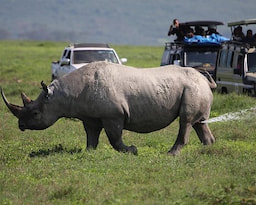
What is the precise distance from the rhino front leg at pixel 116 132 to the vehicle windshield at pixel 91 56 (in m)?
12.7

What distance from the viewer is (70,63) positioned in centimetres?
2594

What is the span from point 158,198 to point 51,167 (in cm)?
244

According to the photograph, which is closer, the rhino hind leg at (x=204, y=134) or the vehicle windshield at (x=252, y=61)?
the rhino hind leg at (x=204, y=134)

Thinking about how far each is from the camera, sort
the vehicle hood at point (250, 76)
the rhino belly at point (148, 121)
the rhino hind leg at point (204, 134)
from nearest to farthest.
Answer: the rhino belly at point (148, 121) → the rhino hind leg at point (204, 134) → the vehicle hood at point (250, 76)

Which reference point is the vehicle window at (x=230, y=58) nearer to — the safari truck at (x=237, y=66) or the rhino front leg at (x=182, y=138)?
the safari truck at (x=237, y=66)

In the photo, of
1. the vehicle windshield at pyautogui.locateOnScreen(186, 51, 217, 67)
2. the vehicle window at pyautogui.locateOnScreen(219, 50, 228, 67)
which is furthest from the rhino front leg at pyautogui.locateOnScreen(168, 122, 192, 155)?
the vehicle windshield at pyautogui.locateOnScreen(186, 51, 217, 67)

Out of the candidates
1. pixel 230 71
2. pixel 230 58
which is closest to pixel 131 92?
pixel 230 71

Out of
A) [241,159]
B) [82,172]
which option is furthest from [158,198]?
[241,159]

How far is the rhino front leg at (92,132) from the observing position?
13500 millimetres

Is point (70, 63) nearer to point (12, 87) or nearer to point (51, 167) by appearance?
point (12, 87)

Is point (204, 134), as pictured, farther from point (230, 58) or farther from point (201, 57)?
point (201, 57)

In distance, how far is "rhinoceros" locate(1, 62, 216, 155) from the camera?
42.8 feet

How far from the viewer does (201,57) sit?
2578 centimetres

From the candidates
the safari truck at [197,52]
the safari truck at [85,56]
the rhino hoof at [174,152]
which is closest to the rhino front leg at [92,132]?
the rhino hoof at [174,152]
